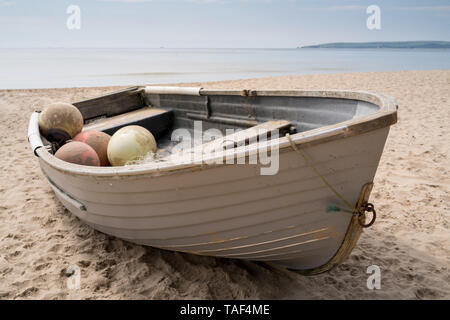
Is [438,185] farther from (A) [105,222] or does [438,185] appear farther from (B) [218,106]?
(A) [105,222]

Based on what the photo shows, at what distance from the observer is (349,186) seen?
7.04 ft

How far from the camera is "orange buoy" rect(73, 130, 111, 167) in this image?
3555 millimetres

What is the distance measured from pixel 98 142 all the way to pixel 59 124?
2.16ft

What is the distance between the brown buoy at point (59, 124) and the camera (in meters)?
3.86

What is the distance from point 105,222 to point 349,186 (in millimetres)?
2040

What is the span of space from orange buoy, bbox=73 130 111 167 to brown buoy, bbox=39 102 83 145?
293 millimetres

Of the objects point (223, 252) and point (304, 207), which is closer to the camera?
point (304, 207)

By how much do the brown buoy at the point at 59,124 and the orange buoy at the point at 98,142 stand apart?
293mm

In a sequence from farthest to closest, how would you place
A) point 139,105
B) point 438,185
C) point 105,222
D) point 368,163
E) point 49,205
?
point 139,105
point 438,185
point 49,205
point 105,222
point 368,163

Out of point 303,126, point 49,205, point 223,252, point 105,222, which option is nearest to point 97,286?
point 105,222
